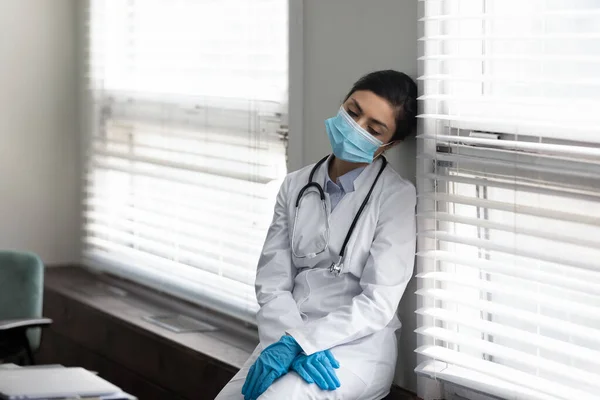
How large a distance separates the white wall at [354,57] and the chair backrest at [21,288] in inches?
47.6

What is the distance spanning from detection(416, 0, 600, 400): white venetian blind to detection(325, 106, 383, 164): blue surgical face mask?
0.16 meters

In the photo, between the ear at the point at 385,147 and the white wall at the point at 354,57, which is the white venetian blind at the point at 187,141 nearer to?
the white wall at the point at 354,57

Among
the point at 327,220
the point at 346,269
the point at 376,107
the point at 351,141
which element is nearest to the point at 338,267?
the point at 346,269

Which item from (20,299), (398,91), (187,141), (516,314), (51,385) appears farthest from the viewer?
(187,141)

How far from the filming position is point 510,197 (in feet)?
8.50

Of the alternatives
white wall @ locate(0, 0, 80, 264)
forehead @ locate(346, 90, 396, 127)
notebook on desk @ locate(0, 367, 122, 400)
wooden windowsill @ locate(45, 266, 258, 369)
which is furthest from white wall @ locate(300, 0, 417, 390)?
white wall @ locate(0, 0, 80, 264)

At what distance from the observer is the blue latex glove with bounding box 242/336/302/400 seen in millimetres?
2600

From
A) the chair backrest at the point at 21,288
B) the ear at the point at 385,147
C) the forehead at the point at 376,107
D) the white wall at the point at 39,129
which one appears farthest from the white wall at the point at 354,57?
the white wall at the point at 39,129

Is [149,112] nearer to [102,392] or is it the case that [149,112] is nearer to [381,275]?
[381,275]

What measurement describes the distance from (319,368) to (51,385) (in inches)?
29.6

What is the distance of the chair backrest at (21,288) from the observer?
3631 millimetres

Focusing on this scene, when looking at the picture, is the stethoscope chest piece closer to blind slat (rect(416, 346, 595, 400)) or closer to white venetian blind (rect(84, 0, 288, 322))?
blind slat (rect(416, 346, 595, 400))

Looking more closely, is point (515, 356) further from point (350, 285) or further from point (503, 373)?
point (350, 285)

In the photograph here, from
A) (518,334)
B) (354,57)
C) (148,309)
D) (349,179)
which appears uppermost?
(354,57)
